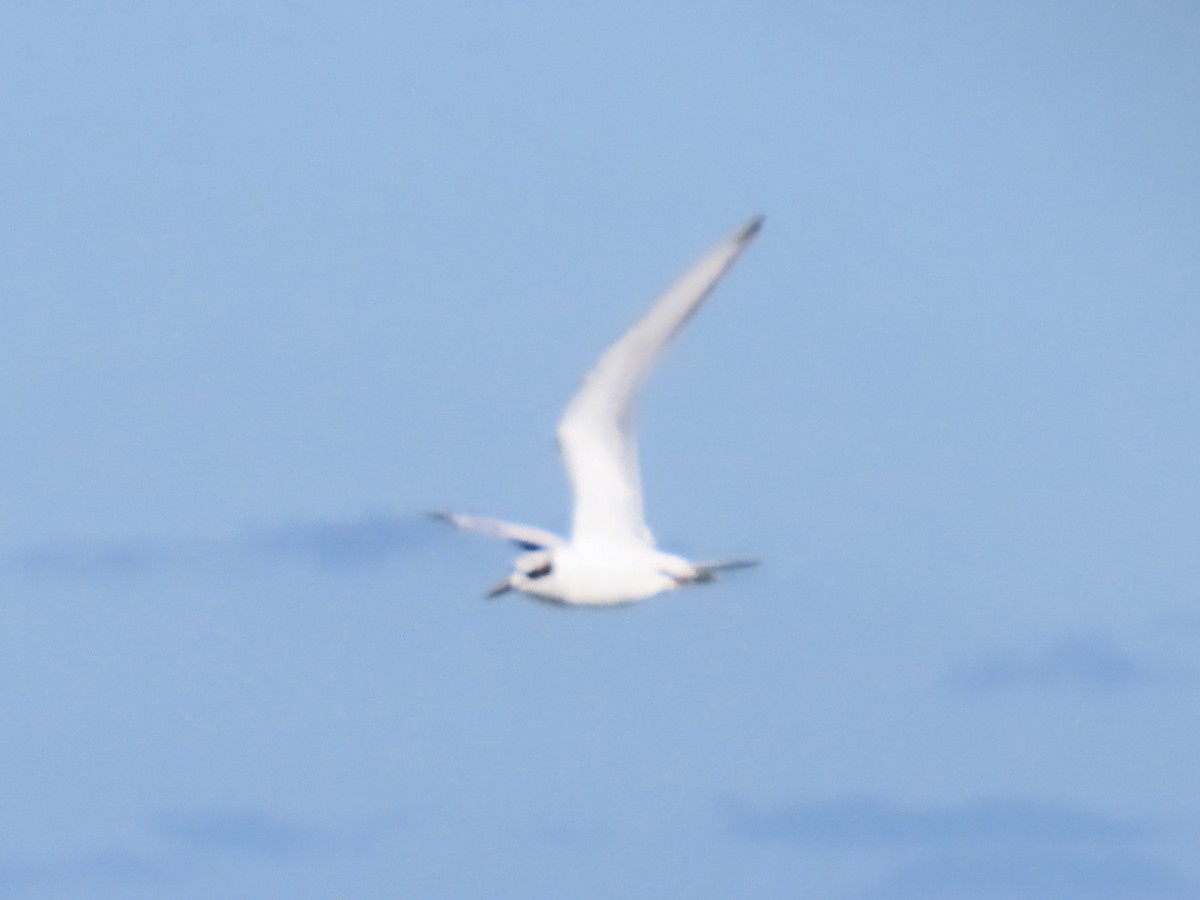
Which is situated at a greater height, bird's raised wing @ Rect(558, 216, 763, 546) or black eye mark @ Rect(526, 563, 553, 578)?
bird's raised wing @ Rect(558, 216, 763, 546)

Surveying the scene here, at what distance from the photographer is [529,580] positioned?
140ft

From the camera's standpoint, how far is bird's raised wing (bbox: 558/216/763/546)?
39.1 meters

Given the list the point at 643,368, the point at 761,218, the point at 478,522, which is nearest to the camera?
the point at 761,218

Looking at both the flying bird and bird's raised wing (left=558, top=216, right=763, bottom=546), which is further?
the flying bird

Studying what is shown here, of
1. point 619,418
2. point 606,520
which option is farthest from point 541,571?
point 619,418

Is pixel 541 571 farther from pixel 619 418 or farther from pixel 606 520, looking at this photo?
pixel 619 418

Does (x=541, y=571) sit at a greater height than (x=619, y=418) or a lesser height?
lesser

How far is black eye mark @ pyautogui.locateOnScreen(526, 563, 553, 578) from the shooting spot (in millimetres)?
42531

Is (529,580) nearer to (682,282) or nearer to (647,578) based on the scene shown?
(647,578)

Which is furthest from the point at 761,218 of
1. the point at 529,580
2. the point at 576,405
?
the point at 529,580

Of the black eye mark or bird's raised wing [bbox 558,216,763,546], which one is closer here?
bird's raised wing [bbox 558,216,763,546]

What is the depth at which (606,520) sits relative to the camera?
42.6 metres

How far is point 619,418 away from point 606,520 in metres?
1.90

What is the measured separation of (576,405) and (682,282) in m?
3.18
